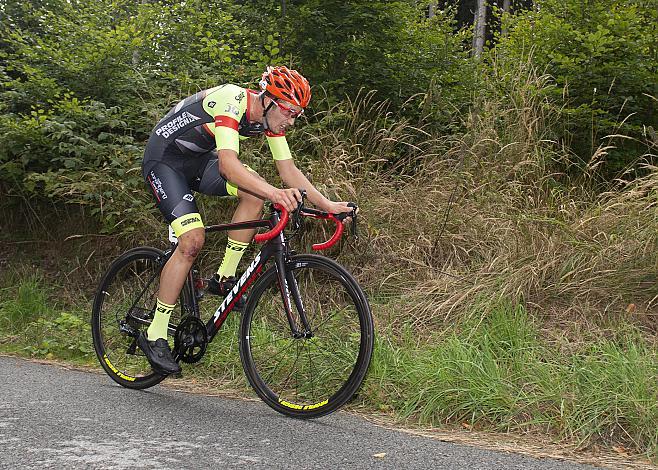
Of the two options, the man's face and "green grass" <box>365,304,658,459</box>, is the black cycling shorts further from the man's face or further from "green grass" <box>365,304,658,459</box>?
"green grass" <box>365,304,658,459</box>

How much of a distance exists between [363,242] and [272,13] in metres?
3.48

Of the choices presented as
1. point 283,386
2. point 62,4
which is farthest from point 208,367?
point 62,4

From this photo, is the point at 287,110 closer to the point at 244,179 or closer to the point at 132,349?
the point at 244,179

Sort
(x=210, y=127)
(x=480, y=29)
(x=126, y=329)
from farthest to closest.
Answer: (x=480, y=29) → (x=126, y=329) → (x=210, y=127)

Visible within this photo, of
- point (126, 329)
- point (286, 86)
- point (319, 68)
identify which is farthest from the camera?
point (319, 68)

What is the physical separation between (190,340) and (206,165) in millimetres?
1225

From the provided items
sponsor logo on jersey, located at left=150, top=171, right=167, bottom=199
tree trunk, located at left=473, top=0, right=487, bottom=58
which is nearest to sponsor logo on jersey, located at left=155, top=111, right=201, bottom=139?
sponsor logo on jersey, located at left=150, top=171, right=167, bottom=199

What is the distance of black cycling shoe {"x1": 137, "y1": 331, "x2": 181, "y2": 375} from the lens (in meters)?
5.43

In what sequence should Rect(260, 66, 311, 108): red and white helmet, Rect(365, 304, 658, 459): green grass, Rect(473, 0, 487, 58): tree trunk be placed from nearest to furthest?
Rect(365, 304, 658, 459): green grass → Rect(260, 66, 311, 108): red and white helmet → Rect(473, 0, 487, 58): tree trunk

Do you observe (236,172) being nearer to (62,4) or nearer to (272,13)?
(272,13)

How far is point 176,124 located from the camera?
5539 mm

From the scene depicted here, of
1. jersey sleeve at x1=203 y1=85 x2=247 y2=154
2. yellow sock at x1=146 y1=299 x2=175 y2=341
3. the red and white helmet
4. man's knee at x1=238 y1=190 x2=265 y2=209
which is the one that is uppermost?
the red and white helmet

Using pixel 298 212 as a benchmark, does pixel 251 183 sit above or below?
above

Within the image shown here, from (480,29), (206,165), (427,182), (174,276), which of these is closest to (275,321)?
(174,276)
